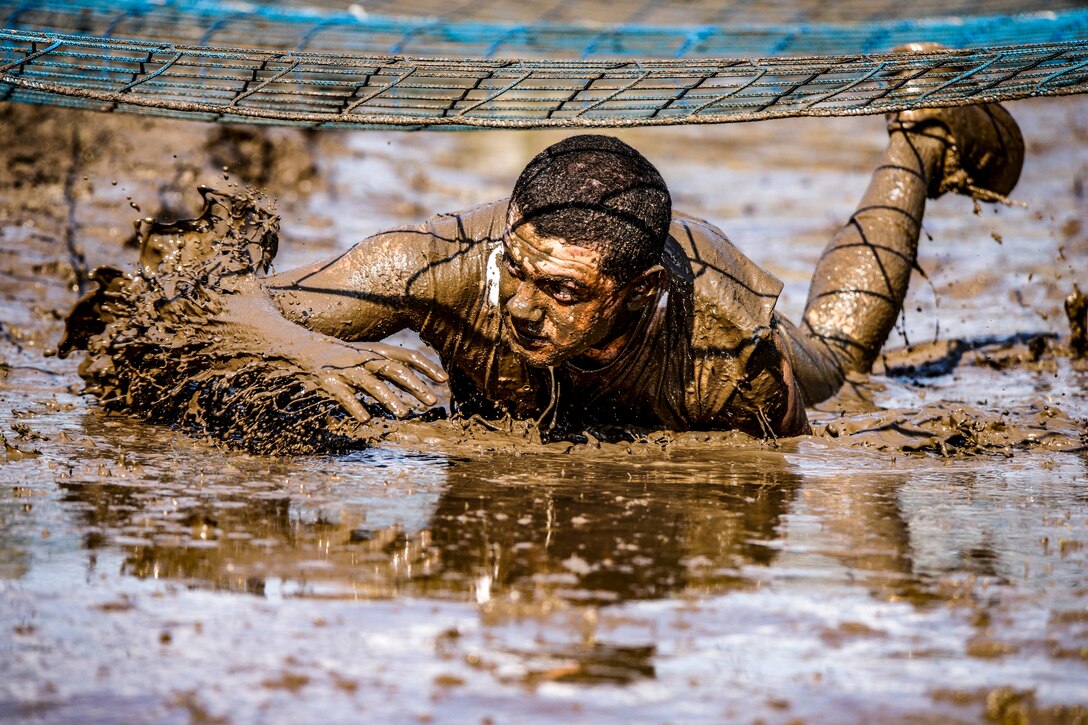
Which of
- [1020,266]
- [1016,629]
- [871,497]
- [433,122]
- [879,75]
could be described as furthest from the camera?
[1020,266]

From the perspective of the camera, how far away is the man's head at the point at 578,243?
408 centimetres

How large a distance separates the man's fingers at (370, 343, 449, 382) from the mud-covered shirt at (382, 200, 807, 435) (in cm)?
34

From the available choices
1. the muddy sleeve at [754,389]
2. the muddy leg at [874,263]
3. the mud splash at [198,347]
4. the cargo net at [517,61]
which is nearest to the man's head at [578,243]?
the cargo net at [517,61]

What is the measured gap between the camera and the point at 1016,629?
2828 mm

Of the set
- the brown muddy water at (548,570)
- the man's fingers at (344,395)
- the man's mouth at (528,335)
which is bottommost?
the brown muddy water at (548,570)

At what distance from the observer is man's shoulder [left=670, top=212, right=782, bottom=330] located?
4.67 metres

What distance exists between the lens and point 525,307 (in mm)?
4141

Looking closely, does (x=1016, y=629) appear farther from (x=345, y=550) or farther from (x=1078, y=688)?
(x=345, y=550)

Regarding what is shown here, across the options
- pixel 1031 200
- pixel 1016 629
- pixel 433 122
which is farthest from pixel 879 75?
pixel 1031 200

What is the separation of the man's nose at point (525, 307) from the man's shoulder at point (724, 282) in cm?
74

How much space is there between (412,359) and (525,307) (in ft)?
1.27

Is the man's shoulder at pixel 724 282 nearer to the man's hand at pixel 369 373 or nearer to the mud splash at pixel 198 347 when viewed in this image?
the man's hand at pixel 369 373

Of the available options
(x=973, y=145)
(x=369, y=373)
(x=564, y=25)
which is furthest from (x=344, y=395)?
(x=564, y=25)

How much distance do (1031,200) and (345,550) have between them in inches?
340
